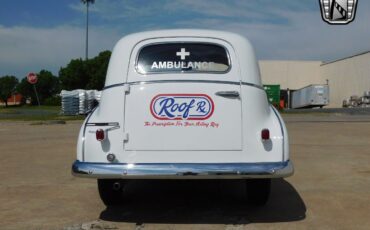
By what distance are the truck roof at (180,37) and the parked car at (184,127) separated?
1.1 inches

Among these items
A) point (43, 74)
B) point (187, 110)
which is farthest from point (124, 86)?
point (43, 74)

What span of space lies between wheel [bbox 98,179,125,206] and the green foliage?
236 feet

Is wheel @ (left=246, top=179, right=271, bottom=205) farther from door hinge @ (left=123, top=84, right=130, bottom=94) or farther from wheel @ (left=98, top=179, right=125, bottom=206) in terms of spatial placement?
door hinge @ (left=123, top=84, right=130, bottom=94)

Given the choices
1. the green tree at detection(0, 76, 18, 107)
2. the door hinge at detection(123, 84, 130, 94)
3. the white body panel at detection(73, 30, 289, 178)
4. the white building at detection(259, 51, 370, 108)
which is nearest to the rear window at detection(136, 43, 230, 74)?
the white body panel at detection(73, 30, 289, 178)

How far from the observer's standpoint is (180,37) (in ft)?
18.3

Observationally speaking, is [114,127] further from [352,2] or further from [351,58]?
[351,58]

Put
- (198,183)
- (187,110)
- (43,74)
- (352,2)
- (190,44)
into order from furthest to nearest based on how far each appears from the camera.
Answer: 1. (43,74)
2. (352,2)
3. (198,183)
4. (190,44)
5. (187,110)

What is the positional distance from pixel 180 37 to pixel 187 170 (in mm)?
1637

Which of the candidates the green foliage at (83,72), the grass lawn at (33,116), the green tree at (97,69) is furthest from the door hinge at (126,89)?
the green foliage at (83,72)

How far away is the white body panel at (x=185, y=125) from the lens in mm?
4945

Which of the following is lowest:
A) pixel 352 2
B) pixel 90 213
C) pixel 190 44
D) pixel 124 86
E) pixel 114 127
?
pixel 90 213

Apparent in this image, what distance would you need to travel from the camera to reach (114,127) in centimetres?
505

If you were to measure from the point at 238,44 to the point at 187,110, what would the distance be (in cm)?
108

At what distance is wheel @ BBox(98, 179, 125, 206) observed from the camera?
5.59 m
